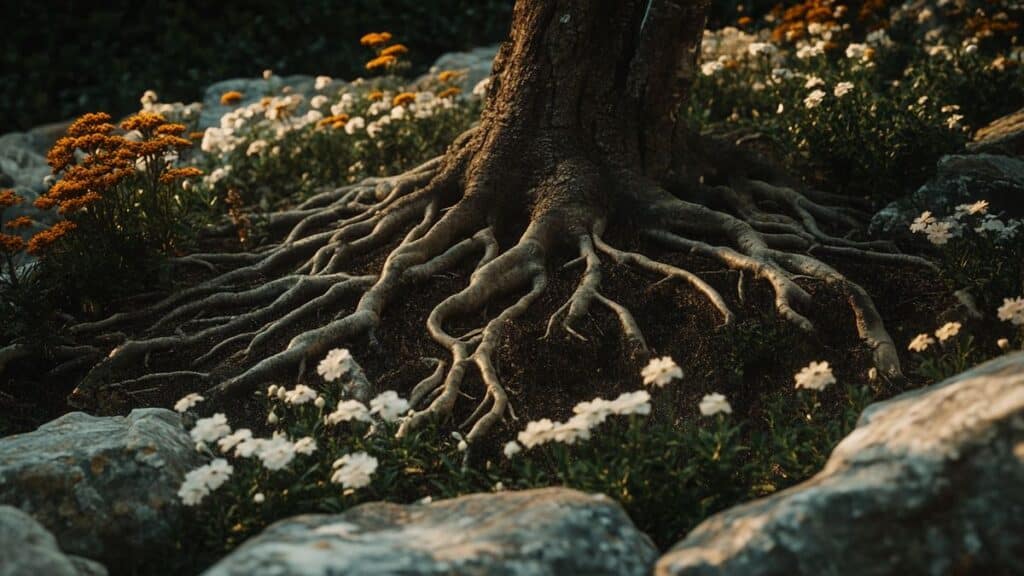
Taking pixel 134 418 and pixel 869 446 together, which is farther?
pixel 134 418

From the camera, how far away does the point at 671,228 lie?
281 inches

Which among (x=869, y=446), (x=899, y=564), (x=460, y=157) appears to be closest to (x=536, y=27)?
(x=460, y=157)

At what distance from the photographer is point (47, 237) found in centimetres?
649

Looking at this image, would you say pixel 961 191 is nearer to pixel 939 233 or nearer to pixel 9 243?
pixel 939 233

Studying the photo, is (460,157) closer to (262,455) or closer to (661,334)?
(661,334)

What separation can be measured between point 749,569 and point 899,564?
1.53ft

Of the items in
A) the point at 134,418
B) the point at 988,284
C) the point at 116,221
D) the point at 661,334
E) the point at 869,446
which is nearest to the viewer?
the point at 869,446

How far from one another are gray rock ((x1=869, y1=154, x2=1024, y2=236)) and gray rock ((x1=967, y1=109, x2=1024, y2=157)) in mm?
701

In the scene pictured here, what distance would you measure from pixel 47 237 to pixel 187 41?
27.8 feet

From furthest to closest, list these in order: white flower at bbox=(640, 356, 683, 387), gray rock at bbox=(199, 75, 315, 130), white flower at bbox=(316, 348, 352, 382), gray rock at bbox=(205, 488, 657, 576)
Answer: gray rock at bbox=(199, 75, 315, 130) → white flower at bbox=(316, 348, 352, 382) → white flower at bbox=(640, 356, 683, 387) → gray rock at bbox=(205, 488, 657, 576)

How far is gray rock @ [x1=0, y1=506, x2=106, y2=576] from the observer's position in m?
3.37

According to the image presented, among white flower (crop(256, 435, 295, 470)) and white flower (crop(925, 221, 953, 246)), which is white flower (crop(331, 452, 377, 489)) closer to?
white flower (crop(256, 435, 295, 470))

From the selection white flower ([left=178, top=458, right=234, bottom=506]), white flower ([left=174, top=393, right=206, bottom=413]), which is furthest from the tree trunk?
white flower ([left=178, top=458, right=234, bottom=506])

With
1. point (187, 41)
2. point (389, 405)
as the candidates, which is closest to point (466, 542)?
point (389, 405)
